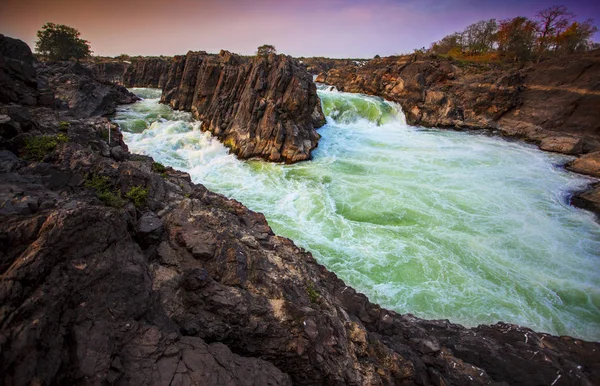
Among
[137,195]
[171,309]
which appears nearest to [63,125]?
[137,195]

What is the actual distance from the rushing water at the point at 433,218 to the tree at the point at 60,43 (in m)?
36.7

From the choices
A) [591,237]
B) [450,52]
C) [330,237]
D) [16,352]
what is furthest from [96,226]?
[450,52]

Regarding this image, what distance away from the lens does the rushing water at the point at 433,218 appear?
8336mm

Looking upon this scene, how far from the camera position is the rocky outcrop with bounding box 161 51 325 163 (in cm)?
1870

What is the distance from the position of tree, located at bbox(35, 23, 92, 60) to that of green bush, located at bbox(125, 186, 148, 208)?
57.2m

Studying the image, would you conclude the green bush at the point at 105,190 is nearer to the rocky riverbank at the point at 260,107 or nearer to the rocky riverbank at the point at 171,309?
the rocky riverbank at the point at 171,309

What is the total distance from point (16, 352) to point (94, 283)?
0.98 m

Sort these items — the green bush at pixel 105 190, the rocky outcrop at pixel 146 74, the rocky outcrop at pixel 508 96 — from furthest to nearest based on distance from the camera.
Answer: the rocky outcrop at pixel 146 74
the rocky outcrop at pixel 508 96
the green bush at pixel 105 190

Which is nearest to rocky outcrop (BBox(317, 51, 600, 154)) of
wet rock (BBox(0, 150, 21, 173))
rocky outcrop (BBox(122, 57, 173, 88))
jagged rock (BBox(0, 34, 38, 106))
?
wet rock (BBox(0, 150, 21, 173))

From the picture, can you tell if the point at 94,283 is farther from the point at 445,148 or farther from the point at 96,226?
the point at 445,148

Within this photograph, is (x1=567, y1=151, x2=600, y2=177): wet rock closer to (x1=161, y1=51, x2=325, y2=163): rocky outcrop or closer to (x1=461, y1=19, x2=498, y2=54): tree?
(x1=161, y1=51, x2=325, y2=163): rocky outcrop

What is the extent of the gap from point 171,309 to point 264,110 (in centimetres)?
1761

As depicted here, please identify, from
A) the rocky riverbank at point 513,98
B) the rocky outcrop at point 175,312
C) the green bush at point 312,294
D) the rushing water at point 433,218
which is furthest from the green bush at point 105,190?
the rocky riverbank at point 513,98

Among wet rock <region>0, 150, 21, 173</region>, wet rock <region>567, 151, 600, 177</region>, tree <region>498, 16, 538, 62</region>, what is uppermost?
tree <region>498, 16, 538, 62</region>
